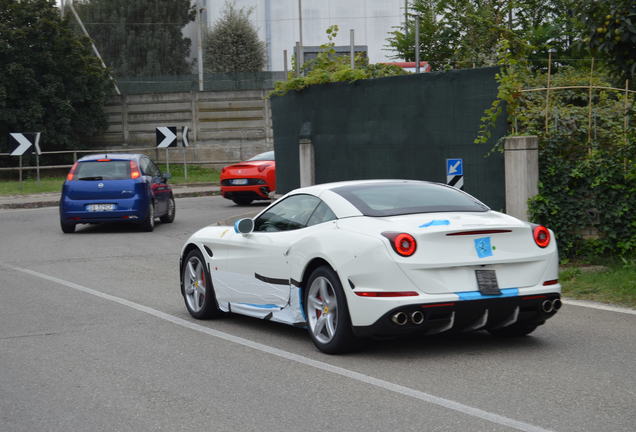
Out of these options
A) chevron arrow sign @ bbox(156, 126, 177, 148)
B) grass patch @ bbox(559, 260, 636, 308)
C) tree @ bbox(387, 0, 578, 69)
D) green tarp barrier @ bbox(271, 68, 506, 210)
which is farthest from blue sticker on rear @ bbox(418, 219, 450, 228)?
chevron arrow sign @ bbox(156, 126, 177, 148)

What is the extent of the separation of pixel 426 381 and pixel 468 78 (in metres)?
8.49

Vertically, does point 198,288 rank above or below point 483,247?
below

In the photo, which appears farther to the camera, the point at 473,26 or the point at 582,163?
the point at 473,26

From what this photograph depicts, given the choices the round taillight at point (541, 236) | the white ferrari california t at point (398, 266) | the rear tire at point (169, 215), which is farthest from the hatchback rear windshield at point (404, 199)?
the rear tire at point (169, 215)

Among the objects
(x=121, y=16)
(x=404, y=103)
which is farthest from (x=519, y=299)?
(x=121, y=16)

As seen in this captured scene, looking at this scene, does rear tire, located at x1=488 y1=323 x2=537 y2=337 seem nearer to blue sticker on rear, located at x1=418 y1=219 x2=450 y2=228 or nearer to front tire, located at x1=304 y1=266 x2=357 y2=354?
blue sticker on rear, located at x1=418 y1=219 x2=450 y2=228

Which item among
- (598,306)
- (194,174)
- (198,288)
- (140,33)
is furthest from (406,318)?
(140,33)

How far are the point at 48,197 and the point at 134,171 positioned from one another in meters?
11.7

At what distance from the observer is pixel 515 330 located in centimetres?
809

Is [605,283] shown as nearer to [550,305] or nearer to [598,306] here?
[598,306]

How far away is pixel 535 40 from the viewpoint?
29875 millimetres

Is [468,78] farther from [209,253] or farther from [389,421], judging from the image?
[389,421]

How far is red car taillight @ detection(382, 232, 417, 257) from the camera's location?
710 cm

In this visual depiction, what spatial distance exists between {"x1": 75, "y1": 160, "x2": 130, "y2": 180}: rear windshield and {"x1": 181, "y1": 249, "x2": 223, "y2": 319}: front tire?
1008cm
